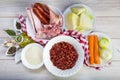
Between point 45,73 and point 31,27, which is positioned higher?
point 31,27

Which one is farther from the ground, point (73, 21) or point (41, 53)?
point (73, 21)

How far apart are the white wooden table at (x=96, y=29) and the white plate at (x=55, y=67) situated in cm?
4

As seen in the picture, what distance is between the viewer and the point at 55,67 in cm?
115

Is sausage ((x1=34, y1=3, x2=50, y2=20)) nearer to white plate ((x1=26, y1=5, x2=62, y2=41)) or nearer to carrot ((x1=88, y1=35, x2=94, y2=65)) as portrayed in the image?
white plate ((x1=26, y1=5, x2=62, y2=41))

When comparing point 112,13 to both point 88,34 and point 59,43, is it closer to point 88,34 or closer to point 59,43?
point 88,34

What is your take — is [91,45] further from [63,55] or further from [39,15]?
[39,15]

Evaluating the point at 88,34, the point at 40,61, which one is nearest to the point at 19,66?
the point at 40,61

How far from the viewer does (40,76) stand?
1.17 metres

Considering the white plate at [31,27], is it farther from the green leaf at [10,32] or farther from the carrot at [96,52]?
the carrot at [96,52]

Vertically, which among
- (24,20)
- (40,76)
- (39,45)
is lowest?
(40,76)

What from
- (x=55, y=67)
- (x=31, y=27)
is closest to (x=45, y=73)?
(x=55, y=67)

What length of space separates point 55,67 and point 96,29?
260 mm

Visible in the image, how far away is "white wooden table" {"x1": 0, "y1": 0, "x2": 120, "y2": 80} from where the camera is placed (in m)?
1.17

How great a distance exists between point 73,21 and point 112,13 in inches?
7.8
